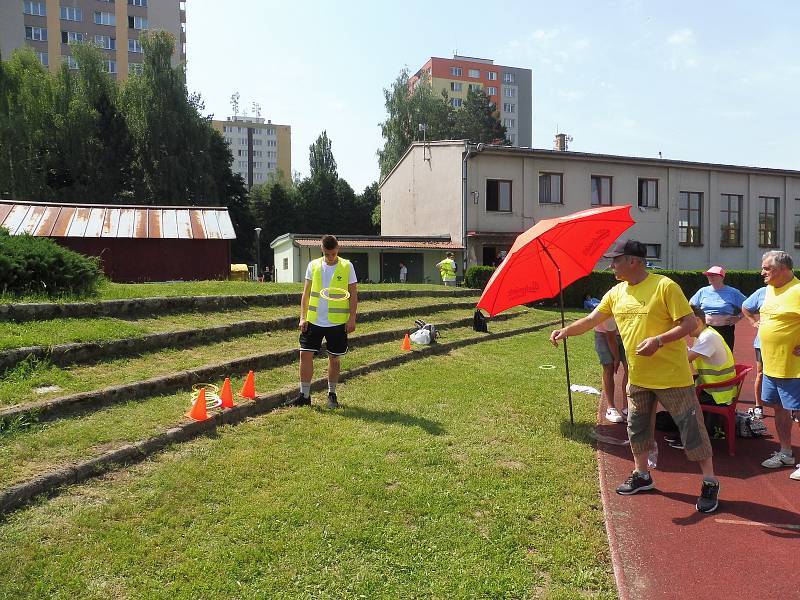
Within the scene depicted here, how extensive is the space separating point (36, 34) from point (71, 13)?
435 centimetres

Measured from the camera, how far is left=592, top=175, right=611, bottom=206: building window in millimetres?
31297

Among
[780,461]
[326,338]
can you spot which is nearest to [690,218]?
[780,461]

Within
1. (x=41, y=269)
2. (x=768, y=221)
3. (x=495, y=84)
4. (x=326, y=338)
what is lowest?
(x=326, y=338)

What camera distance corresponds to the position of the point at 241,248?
50.8 m

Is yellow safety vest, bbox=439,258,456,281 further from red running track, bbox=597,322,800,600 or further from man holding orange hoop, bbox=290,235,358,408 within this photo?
red running track, bbox=597,322,800,600

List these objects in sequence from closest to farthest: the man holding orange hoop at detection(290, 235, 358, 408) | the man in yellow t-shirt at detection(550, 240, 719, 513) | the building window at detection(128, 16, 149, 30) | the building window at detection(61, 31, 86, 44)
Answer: the man in yellow t-shirt at detection(550, 240, 719, 513), the man holding orange hoop at detection(290, 235, 358, 408), the building window at detection(61, 31, 86, 44), the building window at detection(128, 16, 149, 30)

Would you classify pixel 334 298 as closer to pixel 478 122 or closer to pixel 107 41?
pixel 478 122

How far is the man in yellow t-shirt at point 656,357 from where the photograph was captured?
409 cm

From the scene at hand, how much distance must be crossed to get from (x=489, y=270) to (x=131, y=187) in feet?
109

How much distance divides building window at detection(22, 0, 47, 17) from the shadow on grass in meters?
72.5

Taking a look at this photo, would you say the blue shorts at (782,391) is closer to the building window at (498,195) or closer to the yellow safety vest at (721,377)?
the yellow safety vest at (721,377)

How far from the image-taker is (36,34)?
60.6 meters

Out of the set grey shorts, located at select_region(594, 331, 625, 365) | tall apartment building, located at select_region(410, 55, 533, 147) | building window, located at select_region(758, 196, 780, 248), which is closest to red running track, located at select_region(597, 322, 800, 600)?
grey shorts, located at select_region(594, 331, 625, 365)

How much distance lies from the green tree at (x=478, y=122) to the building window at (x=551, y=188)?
28.5 metres
